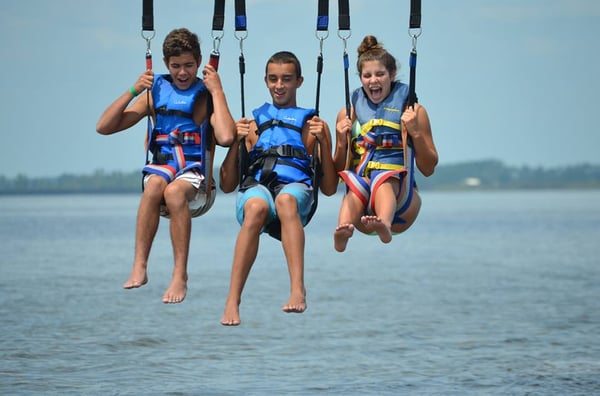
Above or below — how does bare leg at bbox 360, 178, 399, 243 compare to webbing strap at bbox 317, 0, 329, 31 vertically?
below

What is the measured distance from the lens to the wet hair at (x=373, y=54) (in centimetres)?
1287

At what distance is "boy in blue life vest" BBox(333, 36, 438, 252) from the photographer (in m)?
12.7

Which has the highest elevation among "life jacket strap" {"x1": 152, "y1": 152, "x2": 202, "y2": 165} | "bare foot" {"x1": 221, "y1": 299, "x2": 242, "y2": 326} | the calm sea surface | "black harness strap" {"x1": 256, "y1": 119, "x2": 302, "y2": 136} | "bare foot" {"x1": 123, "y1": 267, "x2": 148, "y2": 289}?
"black harness strap" {"x1": 256, "y1": 119, "x2": 302, "y2": 136}

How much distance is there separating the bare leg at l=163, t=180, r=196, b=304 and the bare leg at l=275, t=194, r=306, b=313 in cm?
91

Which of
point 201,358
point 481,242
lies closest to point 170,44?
point 201,358

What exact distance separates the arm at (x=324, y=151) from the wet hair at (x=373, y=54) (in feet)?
2.82

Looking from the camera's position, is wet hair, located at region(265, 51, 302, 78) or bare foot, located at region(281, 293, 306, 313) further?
wet hair, located at region(265, 51, 302, 78)

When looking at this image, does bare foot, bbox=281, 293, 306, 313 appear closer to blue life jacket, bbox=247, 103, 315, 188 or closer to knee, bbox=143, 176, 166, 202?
blue life jacket, bbox=247, 103, 315, 188

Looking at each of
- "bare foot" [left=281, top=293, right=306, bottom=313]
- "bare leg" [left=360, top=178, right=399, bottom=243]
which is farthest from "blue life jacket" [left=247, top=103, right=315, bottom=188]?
"bare foot" [left=281, top=293, right=306, bottom=313]

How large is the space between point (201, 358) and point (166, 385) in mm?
5965

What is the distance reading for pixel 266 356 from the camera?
143ft

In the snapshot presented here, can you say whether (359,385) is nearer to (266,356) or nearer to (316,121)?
(266,356)

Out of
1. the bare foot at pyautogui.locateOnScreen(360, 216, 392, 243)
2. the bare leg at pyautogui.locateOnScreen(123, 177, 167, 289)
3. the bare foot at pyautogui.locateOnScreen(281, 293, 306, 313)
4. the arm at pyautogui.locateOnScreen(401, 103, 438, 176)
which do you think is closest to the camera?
the bare foot at pyautogui.locateOnScreen(281, 293, 306, 313)

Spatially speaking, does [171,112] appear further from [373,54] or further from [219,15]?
[373,54]
